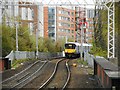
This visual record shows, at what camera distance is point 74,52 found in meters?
55.4

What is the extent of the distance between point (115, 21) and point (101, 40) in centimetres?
1108

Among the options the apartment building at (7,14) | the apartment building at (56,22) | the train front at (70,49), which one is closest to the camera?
the apartment building at (7,14)

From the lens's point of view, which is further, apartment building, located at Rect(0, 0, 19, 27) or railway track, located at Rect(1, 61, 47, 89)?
apartment building, located at Rect(0, 0, 19, 27)

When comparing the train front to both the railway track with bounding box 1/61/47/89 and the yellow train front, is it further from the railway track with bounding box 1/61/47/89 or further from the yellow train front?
the railway track with bounding box 1/61/47/89

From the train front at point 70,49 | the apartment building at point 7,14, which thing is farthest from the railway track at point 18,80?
the train front at point 70,49

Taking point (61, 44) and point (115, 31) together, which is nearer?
point (115, 31)

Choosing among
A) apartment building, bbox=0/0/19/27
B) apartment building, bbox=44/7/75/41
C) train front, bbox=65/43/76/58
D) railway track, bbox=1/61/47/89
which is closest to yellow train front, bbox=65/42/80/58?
train front, bbox=65/43/76/58

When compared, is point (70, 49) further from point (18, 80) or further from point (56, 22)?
point (56, 22)

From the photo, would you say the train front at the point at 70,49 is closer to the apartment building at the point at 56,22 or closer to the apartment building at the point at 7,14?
the apartment building at the point at 7,14

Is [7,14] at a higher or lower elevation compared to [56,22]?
lower

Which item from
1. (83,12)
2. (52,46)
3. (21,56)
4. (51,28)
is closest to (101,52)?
(21,56)

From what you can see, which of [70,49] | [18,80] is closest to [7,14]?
[70,49]

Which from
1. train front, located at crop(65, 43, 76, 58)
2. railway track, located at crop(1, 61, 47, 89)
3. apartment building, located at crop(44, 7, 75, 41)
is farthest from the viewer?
apartment building, located at crop(44, 7, 75, 41)

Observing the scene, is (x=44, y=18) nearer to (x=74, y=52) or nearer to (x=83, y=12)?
(x=83, y=12)
